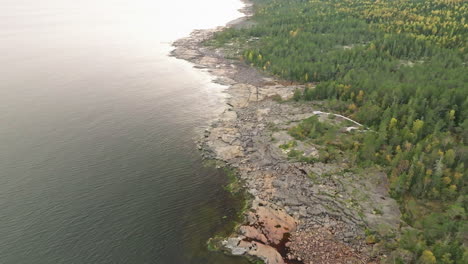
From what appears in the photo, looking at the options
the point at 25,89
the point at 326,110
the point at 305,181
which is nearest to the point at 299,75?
the point at 326,110

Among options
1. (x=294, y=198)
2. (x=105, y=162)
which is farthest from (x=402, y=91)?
(x=105, y=162)

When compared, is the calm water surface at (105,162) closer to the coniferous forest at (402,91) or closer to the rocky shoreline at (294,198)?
the rocky shoreline at (294,198)

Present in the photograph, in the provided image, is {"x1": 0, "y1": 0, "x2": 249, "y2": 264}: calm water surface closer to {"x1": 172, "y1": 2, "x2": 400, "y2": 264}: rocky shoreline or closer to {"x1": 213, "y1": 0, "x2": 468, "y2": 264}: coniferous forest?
{"x1": 172, "y1": 2, "x2": 400, "y2": 264}: rocky shoreline

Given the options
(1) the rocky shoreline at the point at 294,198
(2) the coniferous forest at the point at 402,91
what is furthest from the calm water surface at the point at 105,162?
(2) the coniferous forest at the point at 402,91

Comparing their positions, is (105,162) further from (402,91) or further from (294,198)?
(402,91)

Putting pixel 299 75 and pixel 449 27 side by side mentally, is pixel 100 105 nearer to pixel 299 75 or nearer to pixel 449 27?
pixel 299 75

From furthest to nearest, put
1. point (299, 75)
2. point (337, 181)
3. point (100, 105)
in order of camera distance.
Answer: point (299, 75) < point (100, 105) < point (337, 181)
